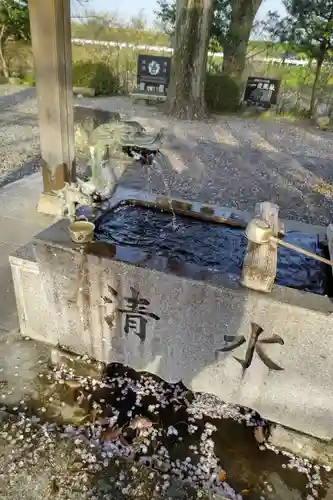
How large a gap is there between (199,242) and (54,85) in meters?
2.31

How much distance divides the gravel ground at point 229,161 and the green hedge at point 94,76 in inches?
101

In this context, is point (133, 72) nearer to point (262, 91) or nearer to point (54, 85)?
point (262, 91)

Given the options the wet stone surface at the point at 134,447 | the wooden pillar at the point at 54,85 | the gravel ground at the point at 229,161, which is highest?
the wooden pillar at the point at 54,85

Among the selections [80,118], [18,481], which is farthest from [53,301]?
[80,118]

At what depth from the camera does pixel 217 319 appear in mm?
2135

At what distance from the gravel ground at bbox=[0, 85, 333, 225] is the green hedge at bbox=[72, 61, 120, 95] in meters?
2.57

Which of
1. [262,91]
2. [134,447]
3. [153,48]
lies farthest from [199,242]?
[153,48]

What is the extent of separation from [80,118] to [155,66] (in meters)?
6.29

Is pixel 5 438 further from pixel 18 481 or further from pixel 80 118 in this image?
pixel 80 118

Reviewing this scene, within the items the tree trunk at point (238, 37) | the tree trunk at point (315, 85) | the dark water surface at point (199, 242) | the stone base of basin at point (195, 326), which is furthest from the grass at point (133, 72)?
the stone base of basin at point (195, 326)

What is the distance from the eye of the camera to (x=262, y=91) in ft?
42.1

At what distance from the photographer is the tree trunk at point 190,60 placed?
10.7m

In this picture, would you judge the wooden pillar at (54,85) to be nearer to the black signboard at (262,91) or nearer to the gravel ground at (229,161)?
the gravel ground at (229,161)

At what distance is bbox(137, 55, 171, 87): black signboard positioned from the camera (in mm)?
13234
